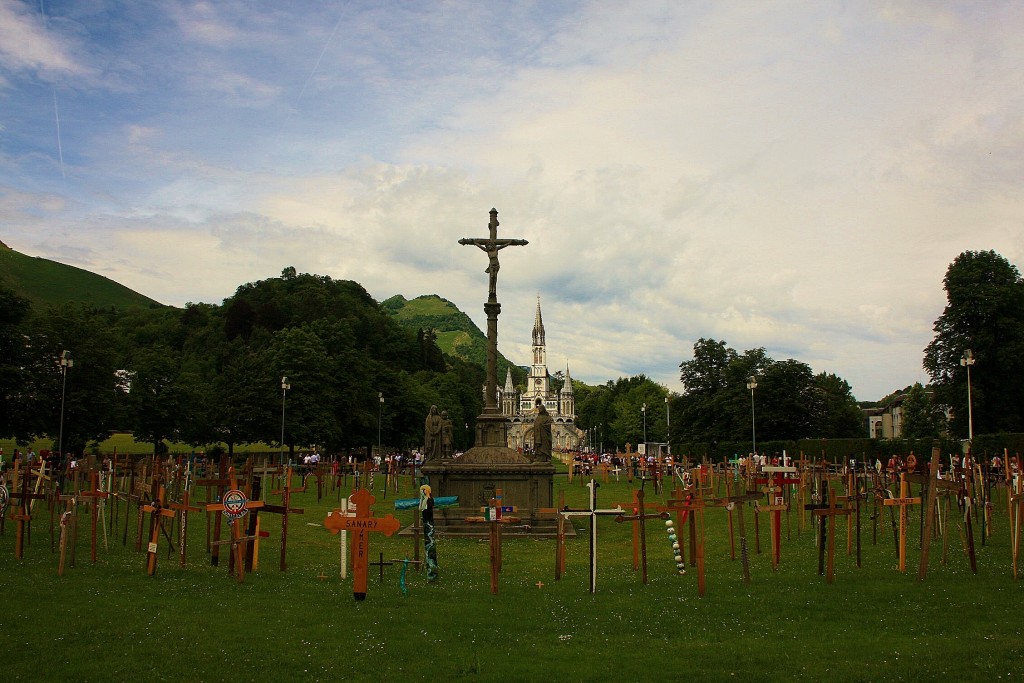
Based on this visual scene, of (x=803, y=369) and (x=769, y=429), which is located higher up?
(x=803, y=369)

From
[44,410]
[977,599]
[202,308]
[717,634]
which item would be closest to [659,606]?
[717,634]

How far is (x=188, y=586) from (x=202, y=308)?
113 m

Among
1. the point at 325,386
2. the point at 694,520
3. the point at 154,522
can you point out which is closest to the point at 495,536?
the point at 694,520

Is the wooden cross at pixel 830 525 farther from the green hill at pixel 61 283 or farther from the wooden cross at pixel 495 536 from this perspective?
the green hill at pixel 61 283

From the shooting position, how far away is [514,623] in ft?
40.7

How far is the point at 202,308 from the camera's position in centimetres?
12200

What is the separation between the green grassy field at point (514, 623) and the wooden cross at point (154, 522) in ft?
0.84

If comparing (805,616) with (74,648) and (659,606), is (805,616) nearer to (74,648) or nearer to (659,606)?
(659,606)

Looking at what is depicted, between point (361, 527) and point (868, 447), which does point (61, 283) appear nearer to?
point (868, 447)

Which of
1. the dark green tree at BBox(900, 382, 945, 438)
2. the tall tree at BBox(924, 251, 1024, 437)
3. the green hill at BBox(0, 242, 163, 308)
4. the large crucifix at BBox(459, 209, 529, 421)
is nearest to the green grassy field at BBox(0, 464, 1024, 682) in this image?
the large crucifix at BBox(459, 209, 529, 421)

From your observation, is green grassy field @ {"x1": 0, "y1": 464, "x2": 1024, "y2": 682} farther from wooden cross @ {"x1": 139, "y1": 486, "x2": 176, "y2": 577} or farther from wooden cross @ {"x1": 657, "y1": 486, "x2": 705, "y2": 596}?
wooden cross @ {"x1": 657, "y1": 486, "x2": 705, "y2": 596}

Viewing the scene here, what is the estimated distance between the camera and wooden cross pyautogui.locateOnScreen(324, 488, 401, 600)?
13906mm

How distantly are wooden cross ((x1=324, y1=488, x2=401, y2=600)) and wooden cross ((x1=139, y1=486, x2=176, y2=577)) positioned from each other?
3.45 meters

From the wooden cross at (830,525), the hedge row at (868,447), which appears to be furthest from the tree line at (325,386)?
the wooden cross at (830,525)
